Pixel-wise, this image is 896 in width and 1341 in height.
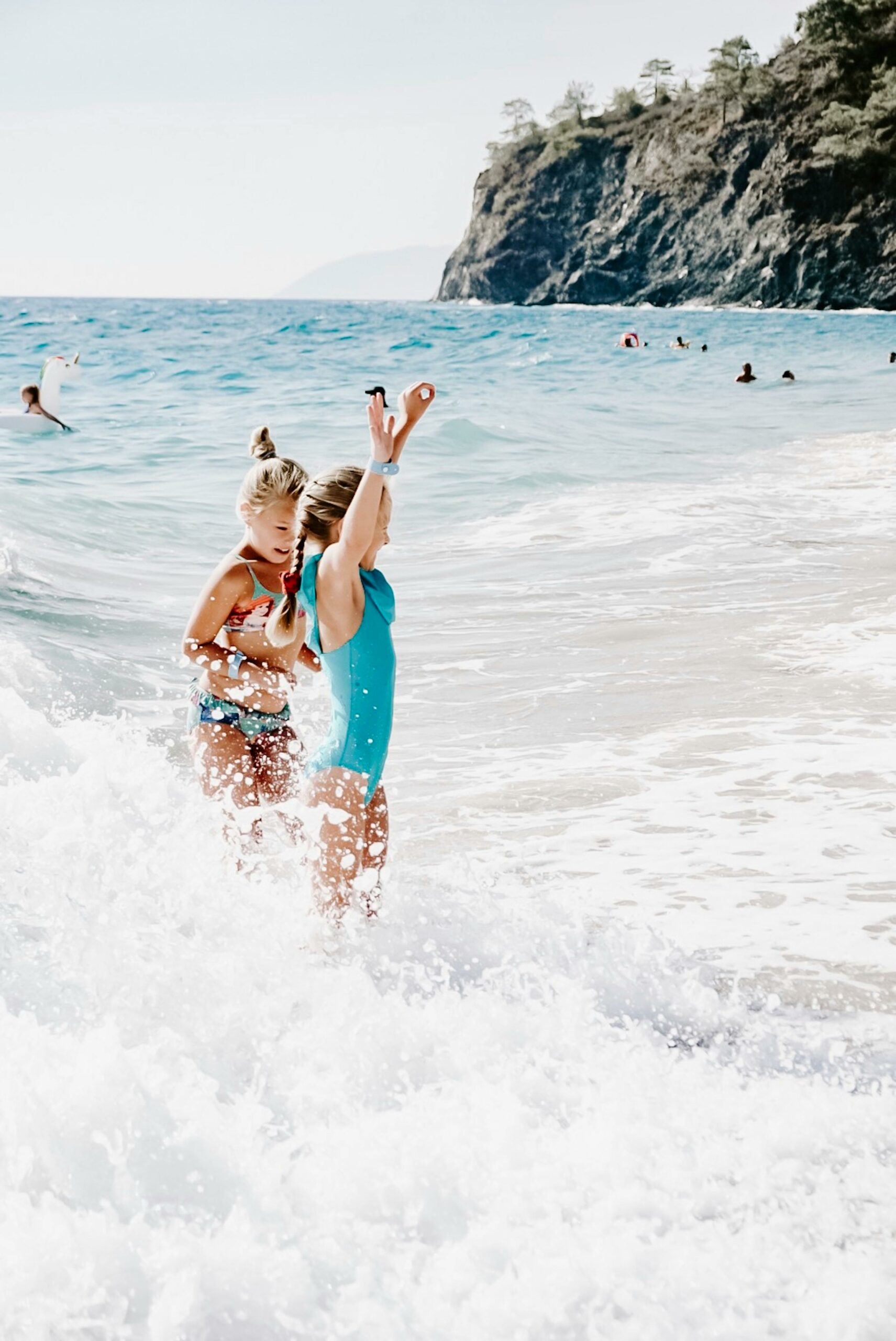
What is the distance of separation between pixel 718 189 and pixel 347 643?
314 ft

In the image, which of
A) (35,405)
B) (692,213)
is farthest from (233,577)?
(692,213)

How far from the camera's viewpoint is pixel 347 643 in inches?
132

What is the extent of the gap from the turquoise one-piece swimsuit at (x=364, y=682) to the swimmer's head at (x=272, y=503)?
1.48ft

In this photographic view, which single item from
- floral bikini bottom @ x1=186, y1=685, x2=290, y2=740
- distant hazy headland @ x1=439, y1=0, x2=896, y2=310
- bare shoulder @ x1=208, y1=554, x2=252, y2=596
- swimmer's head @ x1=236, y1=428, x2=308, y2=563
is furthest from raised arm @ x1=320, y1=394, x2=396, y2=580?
distant hazy headland @ x1=439, y1=0, x2=896, y2=310

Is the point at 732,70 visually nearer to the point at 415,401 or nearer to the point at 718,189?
the point at 718,189

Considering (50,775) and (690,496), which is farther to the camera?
(690,496)

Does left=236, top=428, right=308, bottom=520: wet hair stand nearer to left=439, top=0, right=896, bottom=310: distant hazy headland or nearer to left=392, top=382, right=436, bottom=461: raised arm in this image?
left=392, top=382, right=436, bottom=461: raised arm

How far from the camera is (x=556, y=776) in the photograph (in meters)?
5.27

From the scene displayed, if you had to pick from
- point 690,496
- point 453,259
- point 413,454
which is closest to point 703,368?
point 413,454

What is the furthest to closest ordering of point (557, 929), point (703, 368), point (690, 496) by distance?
point (703, 368)
point (690, 496)
point (557, 929)

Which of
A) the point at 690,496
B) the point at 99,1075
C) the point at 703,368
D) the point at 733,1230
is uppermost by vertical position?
the point at 703,368

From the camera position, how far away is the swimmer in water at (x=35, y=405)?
61.0ft

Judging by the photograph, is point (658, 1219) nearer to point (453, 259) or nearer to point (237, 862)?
point (237, 862)

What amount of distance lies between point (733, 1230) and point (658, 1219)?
15cm
